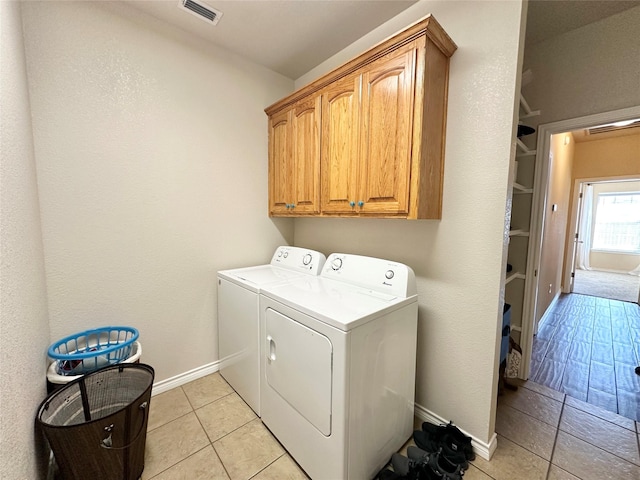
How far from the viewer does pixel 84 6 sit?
60.6 inches

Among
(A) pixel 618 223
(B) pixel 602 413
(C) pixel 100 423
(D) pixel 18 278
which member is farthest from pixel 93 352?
(A) pixel 618 223

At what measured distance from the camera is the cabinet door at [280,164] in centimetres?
220

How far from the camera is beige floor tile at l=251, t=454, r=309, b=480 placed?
1.33m

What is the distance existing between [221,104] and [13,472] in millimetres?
2265

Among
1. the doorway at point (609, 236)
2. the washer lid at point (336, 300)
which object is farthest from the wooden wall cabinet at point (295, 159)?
the doorway at point (609, 236)

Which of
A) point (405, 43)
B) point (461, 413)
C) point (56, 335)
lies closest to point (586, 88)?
point (405, 43)

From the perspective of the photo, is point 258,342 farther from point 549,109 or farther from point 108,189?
point 549,109

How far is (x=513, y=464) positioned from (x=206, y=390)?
204cm

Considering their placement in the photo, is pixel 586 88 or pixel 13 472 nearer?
pixel 13 472

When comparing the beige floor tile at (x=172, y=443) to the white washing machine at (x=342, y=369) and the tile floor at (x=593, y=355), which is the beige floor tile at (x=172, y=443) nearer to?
the white washing machine at (x=342, y=369)

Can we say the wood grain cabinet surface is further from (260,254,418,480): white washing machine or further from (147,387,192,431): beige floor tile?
(147,387,192,431): beige floor tile

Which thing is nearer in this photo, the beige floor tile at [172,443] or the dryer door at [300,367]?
the dryer door at [300,367]

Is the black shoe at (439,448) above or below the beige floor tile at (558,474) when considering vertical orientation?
above

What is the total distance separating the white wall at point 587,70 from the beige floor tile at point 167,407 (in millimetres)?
3521
